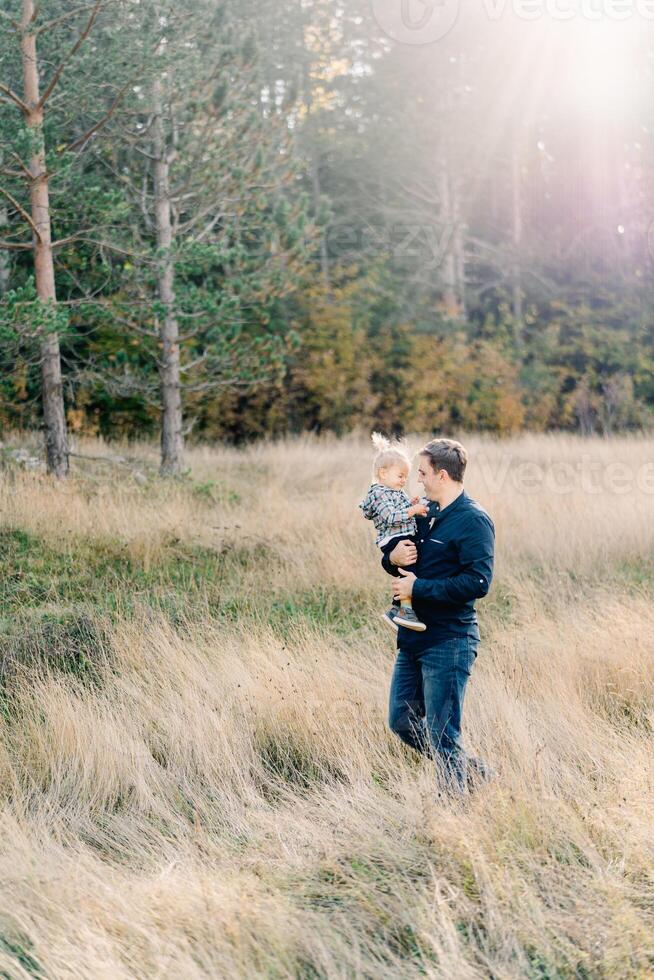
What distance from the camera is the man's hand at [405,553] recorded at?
4.01 m

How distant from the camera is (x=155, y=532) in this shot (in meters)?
9.49

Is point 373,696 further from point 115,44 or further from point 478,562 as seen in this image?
point 115,44

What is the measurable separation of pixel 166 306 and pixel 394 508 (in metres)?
9.21

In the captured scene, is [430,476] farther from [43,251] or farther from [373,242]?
[373,242]

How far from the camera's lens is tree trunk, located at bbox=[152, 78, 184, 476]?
42.5 feet

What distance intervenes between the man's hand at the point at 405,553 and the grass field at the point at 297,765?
0.97 metres

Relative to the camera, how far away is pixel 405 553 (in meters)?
4.02

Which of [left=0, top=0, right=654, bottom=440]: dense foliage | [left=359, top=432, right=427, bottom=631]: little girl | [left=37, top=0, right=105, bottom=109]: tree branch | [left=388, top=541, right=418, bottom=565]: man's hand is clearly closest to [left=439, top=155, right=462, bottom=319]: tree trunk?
[left=0, top=0, right=654, bottom=440]: dense foliage

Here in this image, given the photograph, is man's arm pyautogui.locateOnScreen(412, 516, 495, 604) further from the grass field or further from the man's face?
the grass field

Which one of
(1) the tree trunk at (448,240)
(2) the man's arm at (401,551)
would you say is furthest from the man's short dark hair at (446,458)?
(1) the tree trunk at (448,240)

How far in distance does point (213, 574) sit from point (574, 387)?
1818cm

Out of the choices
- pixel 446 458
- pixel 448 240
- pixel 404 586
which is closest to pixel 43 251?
pixel 446 458

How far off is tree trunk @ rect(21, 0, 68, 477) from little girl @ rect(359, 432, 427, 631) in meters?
7.75

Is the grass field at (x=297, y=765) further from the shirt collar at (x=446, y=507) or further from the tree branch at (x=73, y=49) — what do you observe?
the tree branch at (x=73, y=49)
